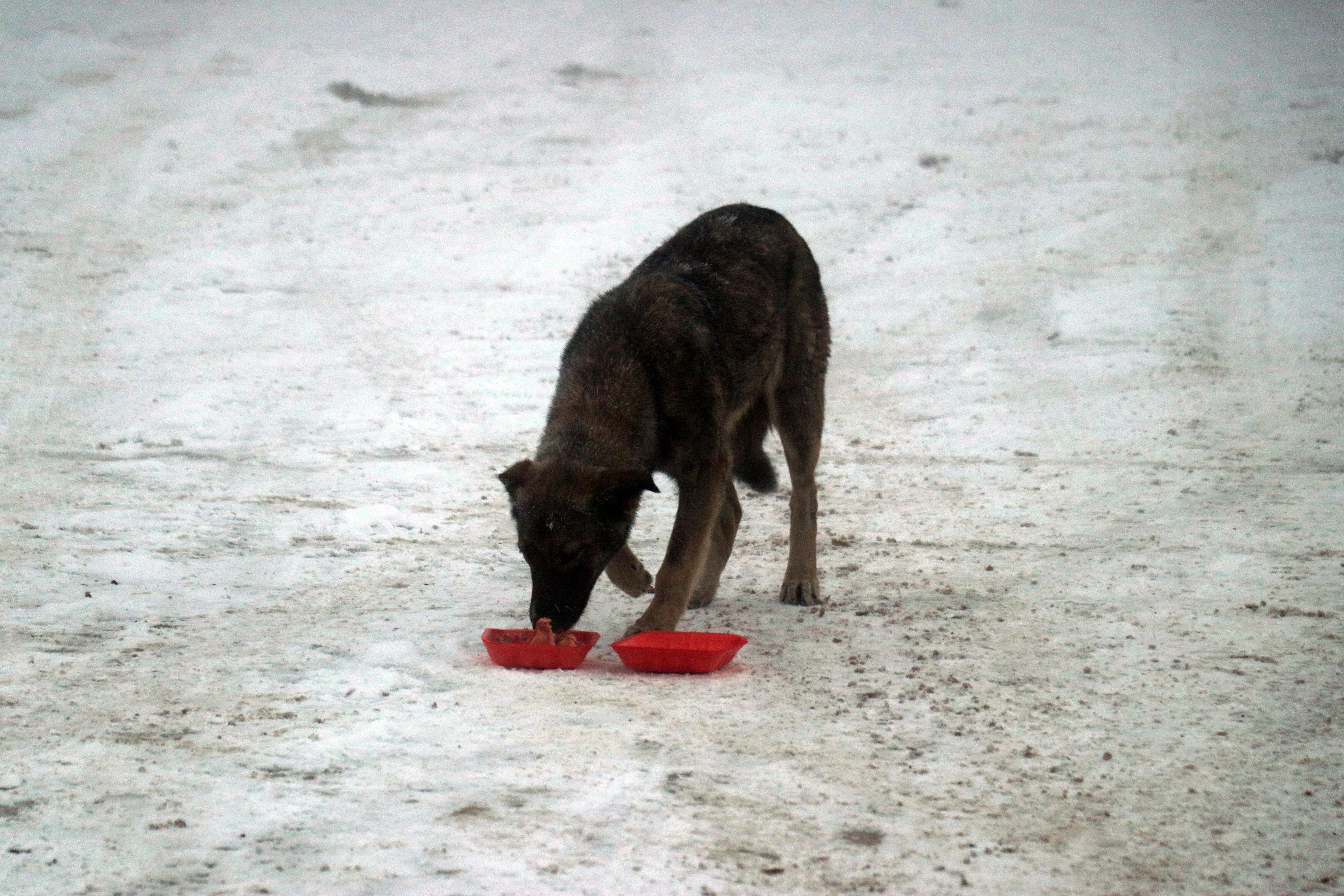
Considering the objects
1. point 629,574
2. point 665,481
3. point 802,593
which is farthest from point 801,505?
point 665,481

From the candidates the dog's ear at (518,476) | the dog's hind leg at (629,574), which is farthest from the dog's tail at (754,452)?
the dog's ear at (518,476)

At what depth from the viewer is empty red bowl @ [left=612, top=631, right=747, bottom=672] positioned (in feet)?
17.1

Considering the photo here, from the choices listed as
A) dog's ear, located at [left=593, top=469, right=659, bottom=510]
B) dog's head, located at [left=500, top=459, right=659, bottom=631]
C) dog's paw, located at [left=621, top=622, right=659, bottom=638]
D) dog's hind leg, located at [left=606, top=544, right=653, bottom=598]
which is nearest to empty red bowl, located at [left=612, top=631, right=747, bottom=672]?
dog's head, located at [left=500, top=459, right=659, bottom=631]

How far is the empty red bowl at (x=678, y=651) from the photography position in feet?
17.1

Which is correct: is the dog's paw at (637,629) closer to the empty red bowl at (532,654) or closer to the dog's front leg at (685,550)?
the dog's front leg at (685,550)

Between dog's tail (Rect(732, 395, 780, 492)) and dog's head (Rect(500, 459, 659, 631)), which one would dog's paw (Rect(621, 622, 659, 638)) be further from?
dog's tail (Rect(732, 395, 780, 492))

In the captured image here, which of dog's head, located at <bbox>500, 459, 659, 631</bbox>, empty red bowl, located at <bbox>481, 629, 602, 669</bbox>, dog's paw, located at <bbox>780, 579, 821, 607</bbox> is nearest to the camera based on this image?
empty red bowl, located at <bbox>481, 629, 602, 669</bbox>

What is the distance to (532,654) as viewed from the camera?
16.9ft

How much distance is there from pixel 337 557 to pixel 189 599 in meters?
1.13

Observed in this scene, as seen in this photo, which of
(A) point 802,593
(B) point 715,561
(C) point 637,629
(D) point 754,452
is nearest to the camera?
(C) point 637,629

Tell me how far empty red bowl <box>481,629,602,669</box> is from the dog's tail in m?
2.27

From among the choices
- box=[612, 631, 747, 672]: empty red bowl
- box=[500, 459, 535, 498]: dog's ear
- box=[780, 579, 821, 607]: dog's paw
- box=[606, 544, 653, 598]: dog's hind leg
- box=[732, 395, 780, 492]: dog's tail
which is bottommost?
box=[780, 579, 821, 607]: dog's paw

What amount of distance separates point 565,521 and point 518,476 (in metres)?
0.32

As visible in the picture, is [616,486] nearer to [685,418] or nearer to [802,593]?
[685,418]
